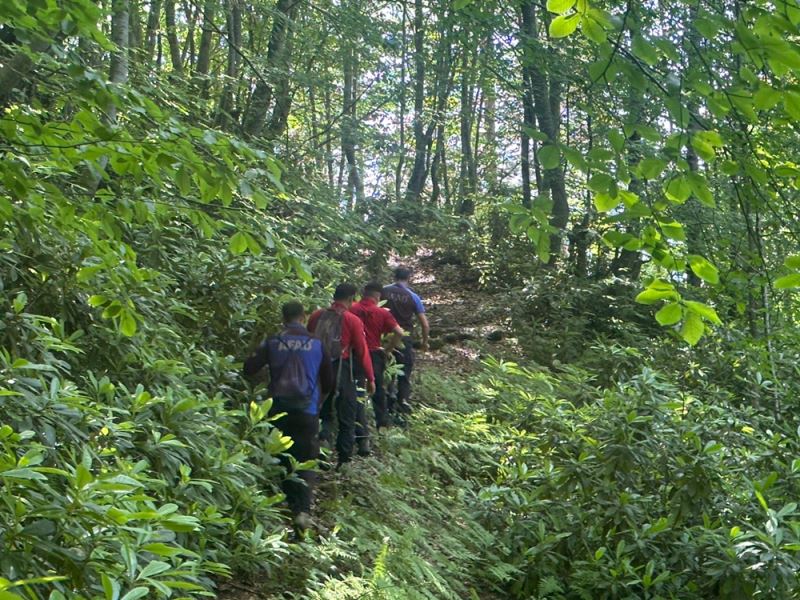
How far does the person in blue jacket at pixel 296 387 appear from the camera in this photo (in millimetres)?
6523

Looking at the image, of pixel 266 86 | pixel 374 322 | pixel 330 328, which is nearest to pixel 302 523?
pixel 330 328

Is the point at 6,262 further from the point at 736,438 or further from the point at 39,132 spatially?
the point at 736,438

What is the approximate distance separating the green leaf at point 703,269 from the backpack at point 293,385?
4.39m

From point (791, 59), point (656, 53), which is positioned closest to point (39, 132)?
point (656, 53)

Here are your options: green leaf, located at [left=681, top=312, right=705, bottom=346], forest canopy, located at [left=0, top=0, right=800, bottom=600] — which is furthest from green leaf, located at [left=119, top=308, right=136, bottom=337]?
green leaf, located at [left=681, top=312, right=705, bottom=346]

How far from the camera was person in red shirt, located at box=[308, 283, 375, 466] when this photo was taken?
754 cm

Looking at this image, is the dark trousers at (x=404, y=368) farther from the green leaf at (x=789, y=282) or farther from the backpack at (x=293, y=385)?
the green leaf at (x=789, y=282)

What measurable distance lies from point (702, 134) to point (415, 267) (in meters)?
19.6

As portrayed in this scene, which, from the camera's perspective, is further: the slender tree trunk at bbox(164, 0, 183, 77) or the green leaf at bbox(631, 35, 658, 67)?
the slender tree trunk at bbox(164, 0, 183, 77)

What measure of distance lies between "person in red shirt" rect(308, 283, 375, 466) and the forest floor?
1.33 ft

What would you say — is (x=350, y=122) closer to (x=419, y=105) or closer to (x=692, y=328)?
(x=419, y=105)

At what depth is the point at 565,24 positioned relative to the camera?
246 cm

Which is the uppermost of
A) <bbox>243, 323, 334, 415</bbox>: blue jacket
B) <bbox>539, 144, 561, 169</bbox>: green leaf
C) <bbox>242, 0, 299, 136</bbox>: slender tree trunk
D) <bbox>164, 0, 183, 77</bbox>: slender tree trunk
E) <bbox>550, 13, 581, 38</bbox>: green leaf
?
<bbox>164, 0, 183, 77</bbox>: slender tree trunk

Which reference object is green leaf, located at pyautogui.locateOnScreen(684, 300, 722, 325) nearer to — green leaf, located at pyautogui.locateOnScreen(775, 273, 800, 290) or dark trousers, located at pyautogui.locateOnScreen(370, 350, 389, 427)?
green leaf, located at pyautogui.locateOnScreen(775, 273, 800, 290)
